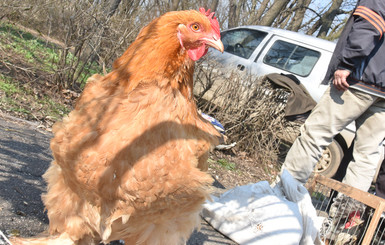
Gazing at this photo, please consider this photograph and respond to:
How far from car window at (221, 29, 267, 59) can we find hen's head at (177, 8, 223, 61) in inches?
196

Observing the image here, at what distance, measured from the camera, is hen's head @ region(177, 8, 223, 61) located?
185 cm

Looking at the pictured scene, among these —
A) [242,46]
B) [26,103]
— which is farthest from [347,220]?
[242,46]

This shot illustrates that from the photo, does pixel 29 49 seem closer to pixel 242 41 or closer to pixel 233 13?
pixel 242 41

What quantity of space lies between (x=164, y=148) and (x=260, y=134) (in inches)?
183

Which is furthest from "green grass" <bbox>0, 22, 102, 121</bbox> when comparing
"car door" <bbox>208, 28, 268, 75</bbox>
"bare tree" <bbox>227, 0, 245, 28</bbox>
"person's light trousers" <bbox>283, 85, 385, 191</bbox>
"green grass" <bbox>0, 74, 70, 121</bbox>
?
"bare tree" <bbox>227, 0, 245, 28</bbox>

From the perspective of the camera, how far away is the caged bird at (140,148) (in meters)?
1.68

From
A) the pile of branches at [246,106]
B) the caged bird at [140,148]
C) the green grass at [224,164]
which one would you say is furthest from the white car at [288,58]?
the caged bird at [140,148]

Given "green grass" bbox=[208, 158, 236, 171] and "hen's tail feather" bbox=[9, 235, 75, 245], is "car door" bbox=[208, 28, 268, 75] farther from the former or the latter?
"hen's tail feather" bbox=[9, 235, 75, 245]

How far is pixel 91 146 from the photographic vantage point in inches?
66.3

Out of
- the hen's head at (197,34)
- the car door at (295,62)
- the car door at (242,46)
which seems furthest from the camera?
the car door at (242,46)

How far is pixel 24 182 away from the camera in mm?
2557

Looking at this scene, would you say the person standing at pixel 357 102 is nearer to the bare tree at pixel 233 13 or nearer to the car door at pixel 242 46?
the car door at pixel 242 46

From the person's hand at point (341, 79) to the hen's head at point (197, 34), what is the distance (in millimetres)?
1866

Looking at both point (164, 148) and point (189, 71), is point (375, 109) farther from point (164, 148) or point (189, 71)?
point (164, 148)
